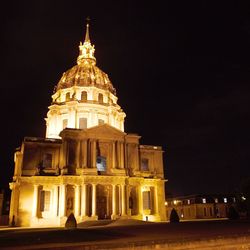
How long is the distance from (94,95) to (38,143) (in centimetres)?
1793

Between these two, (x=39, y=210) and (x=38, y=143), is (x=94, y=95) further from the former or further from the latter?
(x=39, y=210)

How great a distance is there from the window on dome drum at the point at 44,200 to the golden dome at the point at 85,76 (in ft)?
77.9

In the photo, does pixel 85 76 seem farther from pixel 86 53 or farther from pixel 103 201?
pixel 103 201

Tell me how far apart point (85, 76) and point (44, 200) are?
91.3 ft

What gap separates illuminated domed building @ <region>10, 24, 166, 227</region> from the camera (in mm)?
40500

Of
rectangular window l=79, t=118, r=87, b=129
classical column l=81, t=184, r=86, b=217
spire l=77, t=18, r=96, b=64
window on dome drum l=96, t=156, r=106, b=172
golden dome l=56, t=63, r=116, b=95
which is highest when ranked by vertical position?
spire l=77, t=18, r=96, b=64

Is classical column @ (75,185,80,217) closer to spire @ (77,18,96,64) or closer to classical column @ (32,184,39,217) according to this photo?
classical column @ (32,184,39,217)

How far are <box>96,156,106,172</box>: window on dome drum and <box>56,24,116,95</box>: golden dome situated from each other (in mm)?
18754

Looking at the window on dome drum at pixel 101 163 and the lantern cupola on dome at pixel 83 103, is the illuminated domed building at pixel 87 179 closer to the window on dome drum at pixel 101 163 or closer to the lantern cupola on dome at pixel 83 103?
the window on dome drum at pixel 101 163

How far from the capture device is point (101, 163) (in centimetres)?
4550

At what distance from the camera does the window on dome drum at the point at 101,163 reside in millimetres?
45225

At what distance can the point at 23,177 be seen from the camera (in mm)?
41125

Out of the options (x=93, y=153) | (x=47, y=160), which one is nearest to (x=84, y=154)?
(x=93, y=153)

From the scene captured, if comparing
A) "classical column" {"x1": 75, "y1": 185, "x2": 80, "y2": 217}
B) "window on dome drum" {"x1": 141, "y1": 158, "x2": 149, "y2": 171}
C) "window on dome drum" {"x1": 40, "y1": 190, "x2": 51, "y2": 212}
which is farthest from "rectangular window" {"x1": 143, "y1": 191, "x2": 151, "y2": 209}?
"window on dome drum" {"x1": 40, "y1": 190, "x2": 51, "y2": 212}
